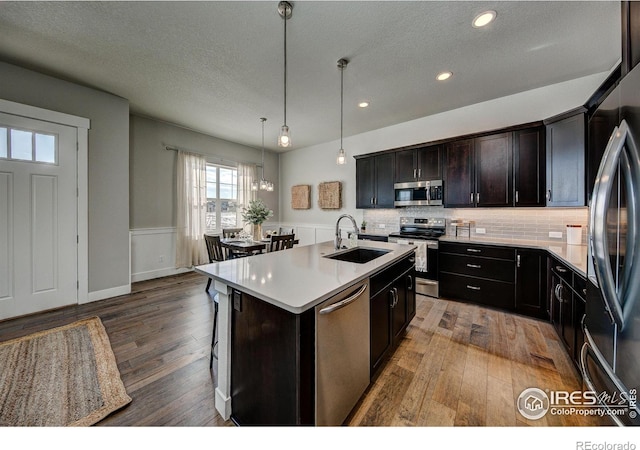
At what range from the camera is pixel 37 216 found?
294 centimetres

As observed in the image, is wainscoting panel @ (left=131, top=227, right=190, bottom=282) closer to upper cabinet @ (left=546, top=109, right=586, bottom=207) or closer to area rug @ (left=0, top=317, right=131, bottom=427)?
area rug @ (left=0, top=317, right=131, bottom=427)

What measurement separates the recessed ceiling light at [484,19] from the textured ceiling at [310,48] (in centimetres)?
6

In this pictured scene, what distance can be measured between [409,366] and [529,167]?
9.43 feet

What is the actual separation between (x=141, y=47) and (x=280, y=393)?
10.9 feet

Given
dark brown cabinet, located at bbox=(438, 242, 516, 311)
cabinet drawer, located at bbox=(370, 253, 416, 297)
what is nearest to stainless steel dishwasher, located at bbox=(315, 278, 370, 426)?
cabinet drawer, located at bbox=(370, 253, 416, 297)

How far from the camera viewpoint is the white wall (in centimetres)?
308

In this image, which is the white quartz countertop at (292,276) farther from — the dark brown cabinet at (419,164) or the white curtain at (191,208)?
the white curtain at (191,208)

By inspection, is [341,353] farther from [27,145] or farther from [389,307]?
[27,145]

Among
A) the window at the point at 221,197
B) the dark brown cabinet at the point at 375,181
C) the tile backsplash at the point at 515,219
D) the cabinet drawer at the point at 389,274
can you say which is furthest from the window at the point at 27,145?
the tile backsplash at the point at 515,219

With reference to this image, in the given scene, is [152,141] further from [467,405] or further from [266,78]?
[467,405]

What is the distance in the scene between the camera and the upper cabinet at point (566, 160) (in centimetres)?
255

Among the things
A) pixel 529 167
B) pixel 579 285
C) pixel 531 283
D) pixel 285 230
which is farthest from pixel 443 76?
pixel 285 230

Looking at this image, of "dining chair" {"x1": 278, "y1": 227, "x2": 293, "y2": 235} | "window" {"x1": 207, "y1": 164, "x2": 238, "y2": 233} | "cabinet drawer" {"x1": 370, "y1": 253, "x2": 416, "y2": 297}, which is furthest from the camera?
"dining chair" {"x1": 278, "y1": 227, "x2": 293, "y2": 235}

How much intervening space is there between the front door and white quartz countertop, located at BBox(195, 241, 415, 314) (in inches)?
116
